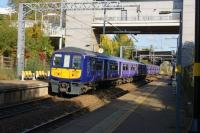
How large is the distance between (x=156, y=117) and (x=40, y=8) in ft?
94.0

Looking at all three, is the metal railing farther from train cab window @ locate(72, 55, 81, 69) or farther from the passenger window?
train cab window @ locate(72, 55, 81, 69)

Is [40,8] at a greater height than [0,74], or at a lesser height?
greater

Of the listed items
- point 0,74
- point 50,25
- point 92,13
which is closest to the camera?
point 0,74

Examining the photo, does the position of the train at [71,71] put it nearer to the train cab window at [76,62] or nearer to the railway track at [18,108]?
the train cab window at [76,62]

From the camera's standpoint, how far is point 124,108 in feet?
73.0

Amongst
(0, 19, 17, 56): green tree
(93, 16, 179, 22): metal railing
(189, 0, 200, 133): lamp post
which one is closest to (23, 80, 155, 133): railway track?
(189, 0, 200, 133): lamp post

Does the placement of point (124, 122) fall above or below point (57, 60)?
below

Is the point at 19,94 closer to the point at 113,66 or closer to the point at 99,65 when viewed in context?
the point at 99,65

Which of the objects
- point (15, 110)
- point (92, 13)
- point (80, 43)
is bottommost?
point (15, 110)

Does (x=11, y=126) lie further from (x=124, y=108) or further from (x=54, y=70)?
(x=54, y=70)

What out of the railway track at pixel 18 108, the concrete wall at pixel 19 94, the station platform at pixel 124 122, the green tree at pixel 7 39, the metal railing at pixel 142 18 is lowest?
the railway track at pixel 18 108

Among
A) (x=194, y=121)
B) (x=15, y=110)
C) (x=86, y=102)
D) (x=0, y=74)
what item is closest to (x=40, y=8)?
(x=0, y=74)

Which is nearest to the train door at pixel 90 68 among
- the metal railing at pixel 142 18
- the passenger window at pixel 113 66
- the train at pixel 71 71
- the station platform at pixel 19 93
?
the train at pixel 71 71

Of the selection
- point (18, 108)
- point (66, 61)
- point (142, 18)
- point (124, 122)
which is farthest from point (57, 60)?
point (142, 18)
